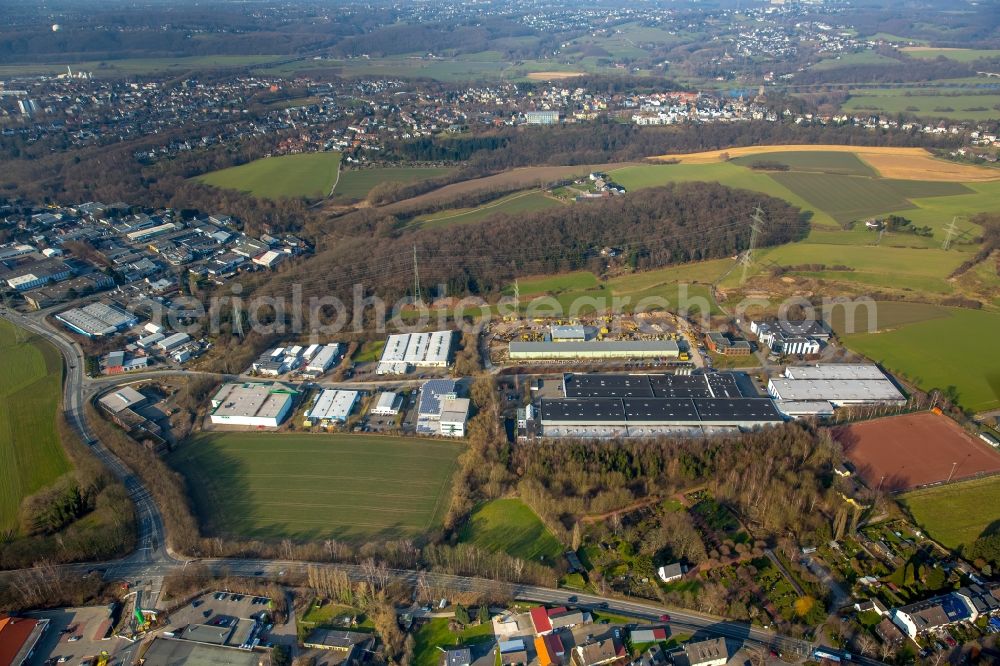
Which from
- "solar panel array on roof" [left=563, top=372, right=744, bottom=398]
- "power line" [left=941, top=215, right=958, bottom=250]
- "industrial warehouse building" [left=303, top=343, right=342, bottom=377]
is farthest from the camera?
"power line" [left=941, top=215, right=958, bottom=250]

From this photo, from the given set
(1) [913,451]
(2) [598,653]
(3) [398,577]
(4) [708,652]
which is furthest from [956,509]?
(3) [398,577]

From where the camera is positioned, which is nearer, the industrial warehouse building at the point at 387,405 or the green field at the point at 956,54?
the industrial warehouse building at the point at 387,405

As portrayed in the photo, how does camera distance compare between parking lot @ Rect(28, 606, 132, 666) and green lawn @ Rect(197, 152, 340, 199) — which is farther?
green lawn @ Rect(197, 152, 340, 199)

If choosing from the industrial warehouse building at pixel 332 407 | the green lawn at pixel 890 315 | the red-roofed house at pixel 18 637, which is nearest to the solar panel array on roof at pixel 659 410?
the industrial warehouse building at pixel 332 407

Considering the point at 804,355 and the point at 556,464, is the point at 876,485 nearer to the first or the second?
the point at 804,355

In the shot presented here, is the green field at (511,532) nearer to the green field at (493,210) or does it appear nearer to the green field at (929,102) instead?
the green field at (493,210)

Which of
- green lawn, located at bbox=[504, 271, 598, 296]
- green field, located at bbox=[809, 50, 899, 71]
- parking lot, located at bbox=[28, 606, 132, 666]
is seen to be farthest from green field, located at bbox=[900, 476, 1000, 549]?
green field, located at bbox=[809, 50, 899, 71]

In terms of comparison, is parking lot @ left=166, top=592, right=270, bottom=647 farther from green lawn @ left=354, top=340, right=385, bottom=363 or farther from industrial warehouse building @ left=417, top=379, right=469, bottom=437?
green lawn @ left=354, top=340, right=385, bottom=363
